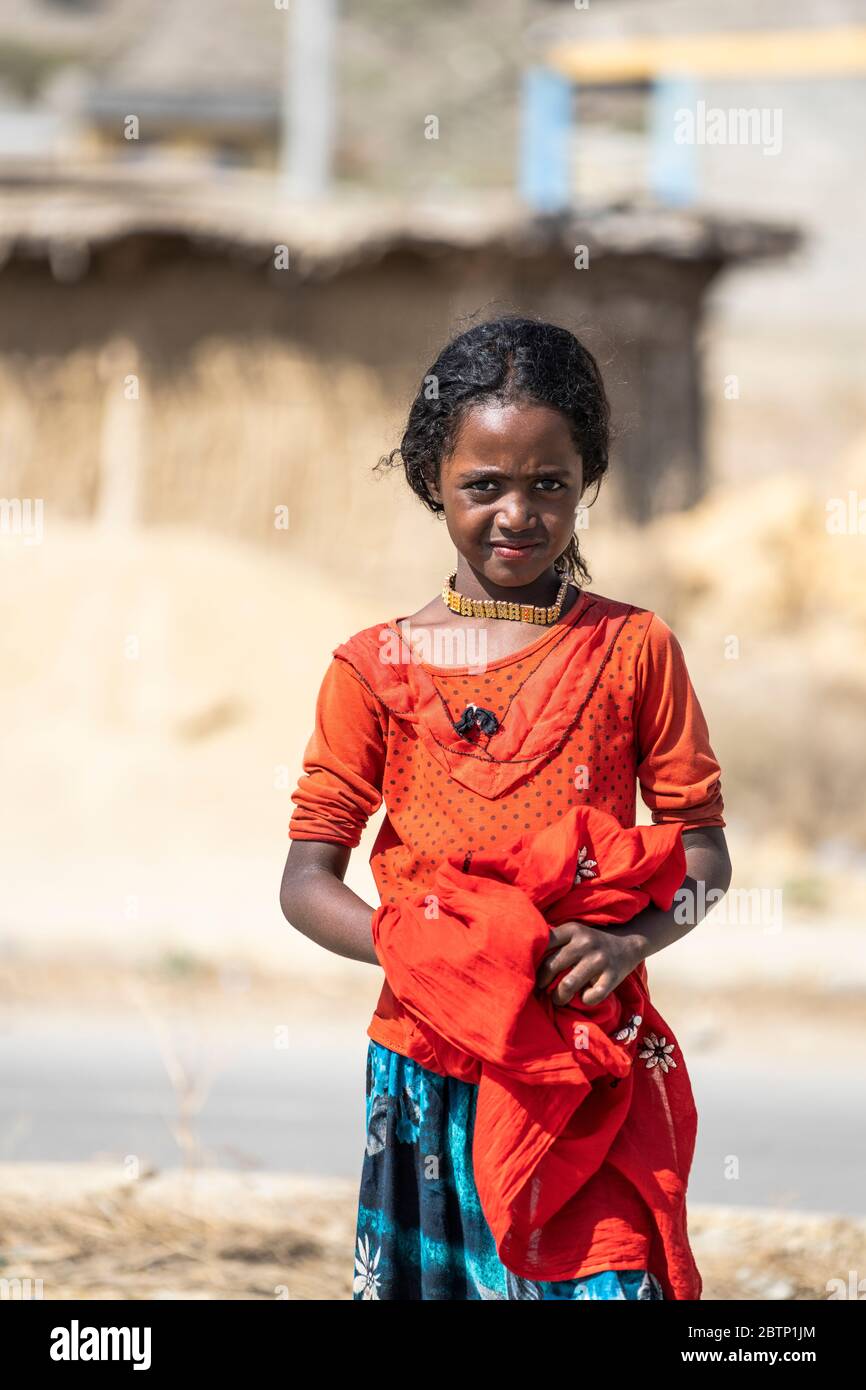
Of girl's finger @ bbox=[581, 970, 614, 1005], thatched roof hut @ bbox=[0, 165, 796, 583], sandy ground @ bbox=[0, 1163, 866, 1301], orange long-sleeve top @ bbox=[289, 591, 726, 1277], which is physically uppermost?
thatched roof hut @ bbox=[0, 165, 796, 583]

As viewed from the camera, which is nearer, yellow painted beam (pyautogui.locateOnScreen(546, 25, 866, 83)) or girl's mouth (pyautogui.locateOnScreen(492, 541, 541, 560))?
girl's mouth (pyautogui.locateOnScreen(492, 541, 541, 560))

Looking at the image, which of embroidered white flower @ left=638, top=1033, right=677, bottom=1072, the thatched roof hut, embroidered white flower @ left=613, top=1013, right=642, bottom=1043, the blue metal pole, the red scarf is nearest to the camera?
the red scarf

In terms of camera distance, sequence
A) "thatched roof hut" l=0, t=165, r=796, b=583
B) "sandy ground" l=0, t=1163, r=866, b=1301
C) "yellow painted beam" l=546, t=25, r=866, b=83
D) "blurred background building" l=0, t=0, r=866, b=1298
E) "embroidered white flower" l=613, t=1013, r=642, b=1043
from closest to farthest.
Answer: "embroidered white flower" l=613, t=1013, r=642, b=1043
"sandy ground" l=0, t=1163, r=866, b=1301
"blurred background building" l=0, t=0, r=866, b=1298
"thatched roof hut" l=0, t=165, r=796, b=583
"yellow painted beam" l=546, t=25, r=866, b=83

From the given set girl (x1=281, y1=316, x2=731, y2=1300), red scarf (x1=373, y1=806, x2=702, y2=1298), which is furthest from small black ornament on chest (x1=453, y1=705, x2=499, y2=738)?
red scarf (x1=373, y1=806, x2=702, y2=1298)

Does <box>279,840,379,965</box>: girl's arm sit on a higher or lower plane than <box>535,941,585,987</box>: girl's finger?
higher

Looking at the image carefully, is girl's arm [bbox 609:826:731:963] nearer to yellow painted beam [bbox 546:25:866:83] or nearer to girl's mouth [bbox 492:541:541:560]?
girl's mouth [bbox 492:541:541:560]

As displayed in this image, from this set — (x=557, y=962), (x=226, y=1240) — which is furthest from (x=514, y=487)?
(x=226, y=1240)

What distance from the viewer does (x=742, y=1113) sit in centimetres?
589

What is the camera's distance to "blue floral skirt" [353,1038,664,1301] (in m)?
2.32

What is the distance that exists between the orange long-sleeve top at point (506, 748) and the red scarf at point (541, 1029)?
0.18 ft

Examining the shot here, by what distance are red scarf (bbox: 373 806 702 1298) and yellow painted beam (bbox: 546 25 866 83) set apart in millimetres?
20229

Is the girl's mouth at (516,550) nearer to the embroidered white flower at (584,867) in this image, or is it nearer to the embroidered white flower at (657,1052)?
the embroidered white flower at (584,867)

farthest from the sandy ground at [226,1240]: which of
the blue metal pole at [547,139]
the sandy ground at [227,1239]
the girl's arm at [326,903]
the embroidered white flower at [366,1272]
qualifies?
the blue metal pole at [547,139]

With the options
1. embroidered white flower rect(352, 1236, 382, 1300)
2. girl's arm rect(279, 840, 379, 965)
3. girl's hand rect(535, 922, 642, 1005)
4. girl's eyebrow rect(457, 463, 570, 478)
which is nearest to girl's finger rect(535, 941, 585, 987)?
girl's hand rect(535, 922, 642, 1005)
